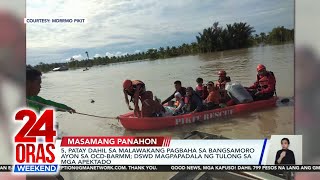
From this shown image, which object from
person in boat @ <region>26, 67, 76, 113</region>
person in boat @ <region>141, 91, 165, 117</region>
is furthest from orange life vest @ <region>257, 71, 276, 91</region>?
person in boat @ <region>26, 67, 76, 113</region>

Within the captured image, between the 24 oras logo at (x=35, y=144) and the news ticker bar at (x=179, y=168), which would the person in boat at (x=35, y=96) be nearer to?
the 24 oras logo at (x=35, y=144)

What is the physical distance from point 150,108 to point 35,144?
869 mm

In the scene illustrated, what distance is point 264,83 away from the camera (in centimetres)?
265

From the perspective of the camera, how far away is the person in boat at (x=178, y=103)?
2668mm

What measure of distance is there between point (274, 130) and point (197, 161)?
59 cm

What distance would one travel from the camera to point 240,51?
8.73ft

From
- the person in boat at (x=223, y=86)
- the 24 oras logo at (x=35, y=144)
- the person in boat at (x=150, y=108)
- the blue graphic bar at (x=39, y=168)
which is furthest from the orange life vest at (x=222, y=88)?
the blue graphic bar at (x=39, y=168)

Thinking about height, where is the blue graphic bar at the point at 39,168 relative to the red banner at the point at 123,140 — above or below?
below

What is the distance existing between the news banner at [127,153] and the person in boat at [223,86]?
0.98ft

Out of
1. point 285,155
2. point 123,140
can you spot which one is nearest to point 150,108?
point 123,140

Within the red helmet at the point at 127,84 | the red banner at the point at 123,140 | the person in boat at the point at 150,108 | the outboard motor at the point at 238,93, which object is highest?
the red helmet at the point at 127,84

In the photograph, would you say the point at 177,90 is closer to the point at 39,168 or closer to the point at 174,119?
the point at 174,119

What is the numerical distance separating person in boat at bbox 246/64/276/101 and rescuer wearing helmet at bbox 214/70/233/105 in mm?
171

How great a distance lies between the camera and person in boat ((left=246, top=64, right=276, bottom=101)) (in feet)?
8.59
